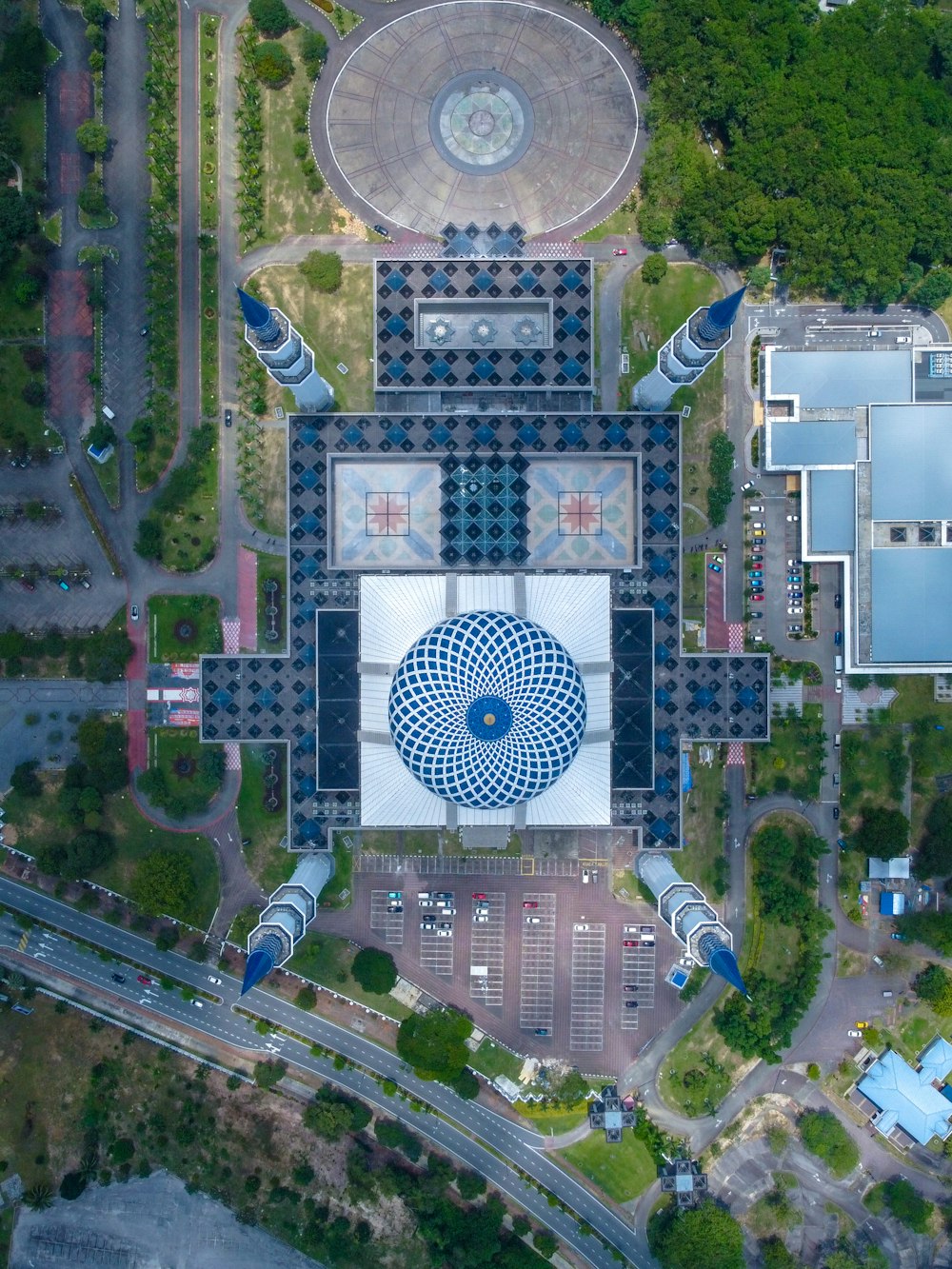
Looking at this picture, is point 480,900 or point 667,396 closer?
point 667,396

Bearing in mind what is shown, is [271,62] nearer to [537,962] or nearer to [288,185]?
[288,185]

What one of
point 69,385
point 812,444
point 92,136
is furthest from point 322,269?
point 812,444

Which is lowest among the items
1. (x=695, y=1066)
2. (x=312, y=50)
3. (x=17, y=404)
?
(x=695, y=1066)

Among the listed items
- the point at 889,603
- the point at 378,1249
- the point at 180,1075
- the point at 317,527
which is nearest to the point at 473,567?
the point at 317,527

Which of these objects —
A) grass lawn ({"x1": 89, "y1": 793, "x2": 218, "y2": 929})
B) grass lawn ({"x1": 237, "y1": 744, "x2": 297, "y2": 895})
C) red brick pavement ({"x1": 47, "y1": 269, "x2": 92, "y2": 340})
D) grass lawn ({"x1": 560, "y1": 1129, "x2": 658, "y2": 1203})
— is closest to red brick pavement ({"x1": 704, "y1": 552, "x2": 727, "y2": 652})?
grass lawn ({"x1": 237, "y1": 744, "x2": 297, "y2": 895})

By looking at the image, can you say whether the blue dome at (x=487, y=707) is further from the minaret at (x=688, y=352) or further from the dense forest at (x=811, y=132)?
the dense forest at (x=811, y=132)

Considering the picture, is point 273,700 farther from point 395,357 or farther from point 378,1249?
point 378,1249
